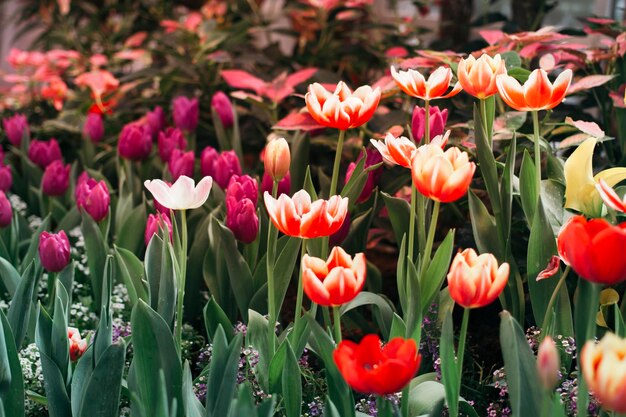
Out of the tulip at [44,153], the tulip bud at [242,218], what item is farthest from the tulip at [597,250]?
the tulip at [44,153]

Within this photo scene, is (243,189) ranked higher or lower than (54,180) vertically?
higher

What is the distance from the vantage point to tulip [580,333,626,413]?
1.54ft

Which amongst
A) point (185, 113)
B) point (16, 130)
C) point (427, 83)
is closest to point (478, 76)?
point (427, 83)

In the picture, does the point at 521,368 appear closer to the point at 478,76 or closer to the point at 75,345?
the point at 478,76

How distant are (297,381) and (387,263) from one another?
25.4 inches

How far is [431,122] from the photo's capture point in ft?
2.86

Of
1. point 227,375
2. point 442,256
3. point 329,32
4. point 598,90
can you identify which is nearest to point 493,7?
point 329,32

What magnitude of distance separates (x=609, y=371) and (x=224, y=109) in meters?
0.97

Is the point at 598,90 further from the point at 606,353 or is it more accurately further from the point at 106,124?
the point at 106,124

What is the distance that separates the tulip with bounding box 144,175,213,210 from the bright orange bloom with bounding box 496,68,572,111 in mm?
288

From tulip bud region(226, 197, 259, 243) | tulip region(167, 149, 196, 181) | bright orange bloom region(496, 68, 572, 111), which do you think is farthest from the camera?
tulip region(167, 149, 196, 181)

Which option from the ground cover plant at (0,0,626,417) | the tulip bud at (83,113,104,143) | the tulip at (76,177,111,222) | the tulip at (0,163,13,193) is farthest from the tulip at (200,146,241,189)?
the tulip bud at (83,113,104,143)

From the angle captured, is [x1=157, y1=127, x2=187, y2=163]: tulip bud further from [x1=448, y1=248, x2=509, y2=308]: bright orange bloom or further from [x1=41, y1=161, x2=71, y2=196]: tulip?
[x1=448, y1=248, x2=509, y2=308]: bright orange bloom

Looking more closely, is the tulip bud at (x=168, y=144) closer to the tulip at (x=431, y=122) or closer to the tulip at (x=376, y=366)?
the tulip at (x=431, y=122)
